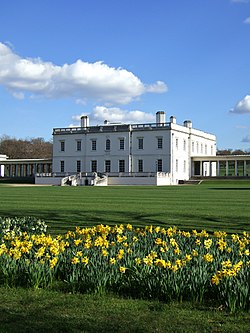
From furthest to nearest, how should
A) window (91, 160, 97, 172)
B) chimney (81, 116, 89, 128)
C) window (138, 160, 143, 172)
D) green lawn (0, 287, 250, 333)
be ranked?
chimney (81, 116, 89, 128) < window (91, 160, 97, 172) < window (138, 160, 143, 172) < green lawn (0, 287, 250, 333)

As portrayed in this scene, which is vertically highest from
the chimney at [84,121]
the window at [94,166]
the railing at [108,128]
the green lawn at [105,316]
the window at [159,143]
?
the chimney at [84,121]

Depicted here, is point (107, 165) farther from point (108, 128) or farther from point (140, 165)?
point (108, 128)

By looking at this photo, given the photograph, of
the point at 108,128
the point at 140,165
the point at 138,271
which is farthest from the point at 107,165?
the point at 138,271

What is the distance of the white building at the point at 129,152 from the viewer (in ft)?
230

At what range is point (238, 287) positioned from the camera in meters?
5.38

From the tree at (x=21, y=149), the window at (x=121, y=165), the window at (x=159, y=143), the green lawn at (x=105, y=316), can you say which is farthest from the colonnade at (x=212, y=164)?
the green lawn at (x=105, y=316)

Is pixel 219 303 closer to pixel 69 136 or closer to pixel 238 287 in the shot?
pixel 238 287

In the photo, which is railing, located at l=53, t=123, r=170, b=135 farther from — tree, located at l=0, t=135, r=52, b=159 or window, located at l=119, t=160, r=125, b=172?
tree, located at l=0, t=135, r=52, b=159

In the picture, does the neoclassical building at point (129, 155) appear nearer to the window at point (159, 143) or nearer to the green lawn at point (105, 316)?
the window at point (159, 143)

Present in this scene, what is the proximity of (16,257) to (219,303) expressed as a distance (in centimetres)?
286

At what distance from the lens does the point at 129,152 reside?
73.6 meters

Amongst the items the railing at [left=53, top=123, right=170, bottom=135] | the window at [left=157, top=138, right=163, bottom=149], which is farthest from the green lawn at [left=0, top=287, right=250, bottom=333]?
the window at [left=157, top=138, right=163, bottom=149]

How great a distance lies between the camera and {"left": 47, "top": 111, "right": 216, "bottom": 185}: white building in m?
70.2

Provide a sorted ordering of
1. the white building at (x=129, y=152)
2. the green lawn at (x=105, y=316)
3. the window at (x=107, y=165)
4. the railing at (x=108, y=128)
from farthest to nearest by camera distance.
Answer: the window at (x=107, y=165)
the railing at (x=108, y=128)
the white building at (x=129, y=152)
the green lawn at (x=105, y=316)
